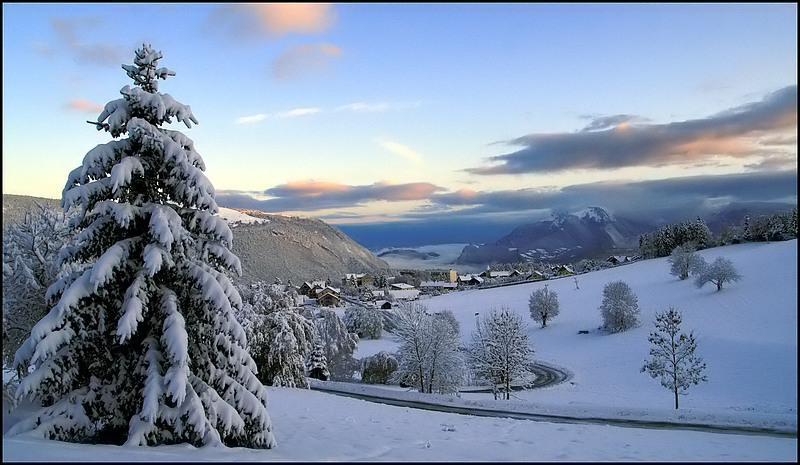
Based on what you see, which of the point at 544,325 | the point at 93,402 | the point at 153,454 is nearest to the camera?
the point at 153,454

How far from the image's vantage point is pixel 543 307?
78.1 m

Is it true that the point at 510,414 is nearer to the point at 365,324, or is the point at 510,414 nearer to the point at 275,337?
the point at 275,337

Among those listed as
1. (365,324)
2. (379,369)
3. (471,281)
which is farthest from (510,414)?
(471,281)

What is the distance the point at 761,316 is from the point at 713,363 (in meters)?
16.1

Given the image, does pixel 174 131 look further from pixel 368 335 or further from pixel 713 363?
pixel 368 335

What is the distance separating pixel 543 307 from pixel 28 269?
72.4 metres

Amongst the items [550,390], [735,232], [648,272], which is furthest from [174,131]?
[735,232]

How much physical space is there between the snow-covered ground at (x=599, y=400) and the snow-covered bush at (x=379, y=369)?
987 cm

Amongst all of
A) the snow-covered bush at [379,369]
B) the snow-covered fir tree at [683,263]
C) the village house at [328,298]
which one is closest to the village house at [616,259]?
the snow-covered fir tree at [683,263]

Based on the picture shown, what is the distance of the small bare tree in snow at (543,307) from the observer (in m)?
78.0

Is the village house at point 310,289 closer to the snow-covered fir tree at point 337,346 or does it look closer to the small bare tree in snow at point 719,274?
the snow-covered fir tree at point 337,346

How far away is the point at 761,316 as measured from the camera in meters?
58.5

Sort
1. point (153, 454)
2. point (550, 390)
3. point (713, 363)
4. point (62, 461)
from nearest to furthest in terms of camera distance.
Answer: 1. point (62, 461)
2. point (153, 454)
3. point (550, 390)
4. point (713, 363)

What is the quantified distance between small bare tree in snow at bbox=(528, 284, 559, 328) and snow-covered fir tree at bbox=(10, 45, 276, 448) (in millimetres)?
72762
